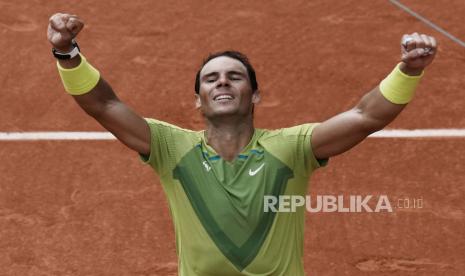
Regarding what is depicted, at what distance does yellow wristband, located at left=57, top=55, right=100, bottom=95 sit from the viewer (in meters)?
5.28

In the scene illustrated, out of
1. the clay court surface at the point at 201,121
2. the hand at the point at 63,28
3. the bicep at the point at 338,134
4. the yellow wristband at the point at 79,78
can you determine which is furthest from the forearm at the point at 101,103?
the clay court surface at the point at 201,121

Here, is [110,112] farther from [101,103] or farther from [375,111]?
[375,111]

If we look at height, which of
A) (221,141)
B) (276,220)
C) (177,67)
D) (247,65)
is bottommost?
(276,220)

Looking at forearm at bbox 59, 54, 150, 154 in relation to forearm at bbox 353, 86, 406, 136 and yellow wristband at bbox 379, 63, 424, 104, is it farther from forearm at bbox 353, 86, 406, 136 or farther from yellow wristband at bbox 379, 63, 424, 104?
yellow wristband at bbox 379, 63, 424, 104

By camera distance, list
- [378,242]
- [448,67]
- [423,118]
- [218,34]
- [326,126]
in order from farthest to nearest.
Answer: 1. [218,34]
2. [448,67]
3. [423,118]
4. [378,242]
5. [326,126]

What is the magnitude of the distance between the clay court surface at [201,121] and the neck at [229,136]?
3090 mm

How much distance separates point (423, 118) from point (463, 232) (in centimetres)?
171

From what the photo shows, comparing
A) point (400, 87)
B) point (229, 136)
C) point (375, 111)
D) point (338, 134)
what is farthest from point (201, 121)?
point (400, 87)

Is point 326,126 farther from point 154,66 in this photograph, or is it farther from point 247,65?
point 154,66

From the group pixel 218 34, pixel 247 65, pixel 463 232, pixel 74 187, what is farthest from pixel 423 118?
pixel 247 65

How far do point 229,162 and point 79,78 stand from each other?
989 mm

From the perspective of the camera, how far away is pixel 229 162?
18.3 ft

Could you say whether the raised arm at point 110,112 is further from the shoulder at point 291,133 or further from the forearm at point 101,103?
the shoulder at point 291,133

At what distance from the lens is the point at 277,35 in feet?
37.6
